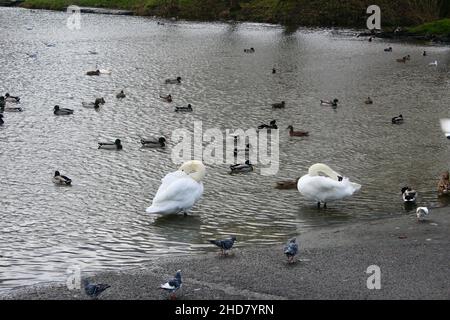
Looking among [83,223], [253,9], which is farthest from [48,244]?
[253,9]

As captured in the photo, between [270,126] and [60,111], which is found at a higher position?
[60,111]

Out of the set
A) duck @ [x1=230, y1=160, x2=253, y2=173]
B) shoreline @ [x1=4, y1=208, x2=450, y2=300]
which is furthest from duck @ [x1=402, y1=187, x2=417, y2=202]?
duck @ [x1=230, y1=160, x2=253, y2=173]

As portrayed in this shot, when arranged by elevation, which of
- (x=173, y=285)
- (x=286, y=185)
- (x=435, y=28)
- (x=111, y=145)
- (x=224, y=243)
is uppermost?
(x=435, y=28)

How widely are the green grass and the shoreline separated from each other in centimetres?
5616

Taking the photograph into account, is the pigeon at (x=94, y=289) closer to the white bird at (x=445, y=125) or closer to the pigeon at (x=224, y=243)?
the pigeon at (x=224, y=243)

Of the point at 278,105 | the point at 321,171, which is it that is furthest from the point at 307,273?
the point at 278,105

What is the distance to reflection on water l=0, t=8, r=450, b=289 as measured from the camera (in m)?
19.9

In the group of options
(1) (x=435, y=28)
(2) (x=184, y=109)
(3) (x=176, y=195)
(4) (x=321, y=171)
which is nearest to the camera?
(3) (x=176, y=195)

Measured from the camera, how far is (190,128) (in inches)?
1312

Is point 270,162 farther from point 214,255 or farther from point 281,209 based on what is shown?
point 214,255

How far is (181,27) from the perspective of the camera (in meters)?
77.9

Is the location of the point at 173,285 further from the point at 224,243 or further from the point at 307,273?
the point at 307,273

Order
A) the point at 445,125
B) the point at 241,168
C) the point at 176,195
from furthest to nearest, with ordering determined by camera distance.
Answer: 1. the point at 445,125
2. the point at 241,168
3. the point at 176,195

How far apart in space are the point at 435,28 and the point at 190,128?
46.3m
